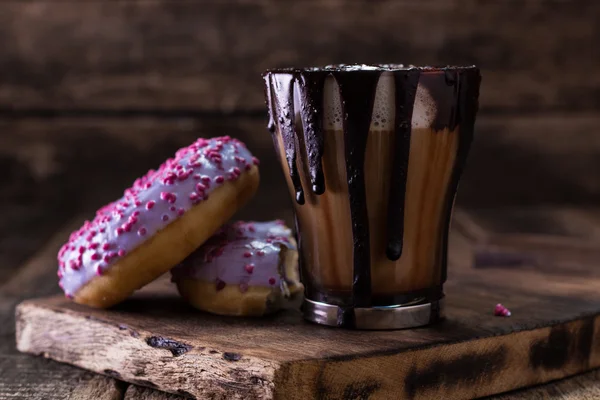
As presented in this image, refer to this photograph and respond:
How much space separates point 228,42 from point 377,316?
157 cm

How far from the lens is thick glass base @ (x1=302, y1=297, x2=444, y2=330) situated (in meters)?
0.99

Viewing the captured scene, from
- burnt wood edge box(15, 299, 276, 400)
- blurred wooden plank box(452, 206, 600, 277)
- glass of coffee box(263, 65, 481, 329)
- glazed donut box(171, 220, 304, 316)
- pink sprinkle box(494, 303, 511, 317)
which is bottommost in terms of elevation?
blurred wooden plank box(452, 206, 600, 277)

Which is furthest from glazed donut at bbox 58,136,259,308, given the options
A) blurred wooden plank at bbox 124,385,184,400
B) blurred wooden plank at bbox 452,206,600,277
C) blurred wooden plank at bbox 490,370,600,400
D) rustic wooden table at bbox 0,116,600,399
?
rustic wooden table at bbox 0,116,600,399

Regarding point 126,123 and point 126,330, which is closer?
point 126,330

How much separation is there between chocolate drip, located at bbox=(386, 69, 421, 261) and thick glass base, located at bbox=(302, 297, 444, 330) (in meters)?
0.06

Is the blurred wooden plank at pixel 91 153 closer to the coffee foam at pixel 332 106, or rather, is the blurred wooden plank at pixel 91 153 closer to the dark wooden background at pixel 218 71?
the dark wooden background at pixel 218 71

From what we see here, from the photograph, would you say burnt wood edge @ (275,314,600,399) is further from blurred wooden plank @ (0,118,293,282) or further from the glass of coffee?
blurred wooden plank @ (0,118,293,282)

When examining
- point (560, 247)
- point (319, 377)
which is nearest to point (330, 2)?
point (560, 247)

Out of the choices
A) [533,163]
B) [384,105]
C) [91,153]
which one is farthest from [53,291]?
[533,163]

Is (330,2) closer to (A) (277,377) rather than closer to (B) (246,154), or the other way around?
(B) (246,154)

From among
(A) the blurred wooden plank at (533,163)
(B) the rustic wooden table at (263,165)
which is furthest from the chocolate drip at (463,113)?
(A) the blurred wooden plank at (533,163)

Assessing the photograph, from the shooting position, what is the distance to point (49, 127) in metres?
2.49

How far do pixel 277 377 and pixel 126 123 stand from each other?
5.76ft

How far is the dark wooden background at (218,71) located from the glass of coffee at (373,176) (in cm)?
137
